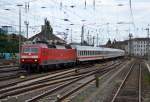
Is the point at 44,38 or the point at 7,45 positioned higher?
the point at 44,38

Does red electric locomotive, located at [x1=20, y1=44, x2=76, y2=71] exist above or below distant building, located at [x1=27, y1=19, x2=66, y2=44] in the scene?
below

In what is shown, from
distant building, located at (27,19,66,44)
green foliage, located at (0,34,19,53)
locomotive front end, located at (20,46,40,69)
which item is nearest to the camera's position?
locomotive front end, located at (20,46,40,69)

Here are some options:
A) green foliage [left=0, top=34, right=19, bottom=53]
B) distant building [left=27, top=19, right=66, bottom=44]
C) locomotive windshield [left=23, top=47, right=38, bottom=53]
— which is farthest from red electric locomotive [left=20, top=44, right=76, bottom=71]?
green foliage [left=0, top=34, right=19, bottom=53]

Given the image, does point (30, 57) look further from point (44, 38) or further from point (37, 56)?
point (44, 38)

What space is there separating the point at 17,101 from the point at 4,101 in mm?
593

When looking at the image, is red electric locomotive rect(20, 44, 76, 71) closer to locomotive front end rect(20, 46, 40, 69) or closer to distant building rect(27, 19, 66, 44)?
locomotive front end rect(20, 46, 40, 69)

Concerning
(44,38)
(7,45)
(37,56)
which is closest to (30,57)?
(37,56)

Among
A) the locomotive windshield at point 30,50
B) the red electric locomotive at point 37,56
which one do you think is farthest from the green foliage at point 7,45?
the locomotive windshield at point 30,50

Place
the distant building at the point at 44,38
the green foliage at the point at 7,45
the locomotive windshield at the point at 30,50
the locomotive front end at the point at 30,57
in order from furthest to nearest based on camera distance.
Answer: the green foliage at the point at 7,45, the distant building at the point at 44,38, the locomotive windshield at the point at 30,50, the locomotive front end at the point at 30,57

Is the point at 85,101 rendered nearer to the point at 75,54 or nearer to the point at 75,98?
the point at 75,98

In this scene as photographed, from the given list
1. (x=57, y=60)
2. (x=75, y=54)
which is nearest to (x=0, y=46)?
(x=75, y=54)

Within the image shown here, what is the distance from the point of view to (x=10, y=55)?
227ft

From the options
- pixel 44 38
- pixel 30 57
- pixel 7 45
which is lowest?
pixel 30 57

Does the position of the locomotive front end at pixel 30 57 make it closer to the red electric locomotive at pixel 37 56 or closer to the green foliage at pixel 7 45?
the red electric locomotive at pixel 37 56
